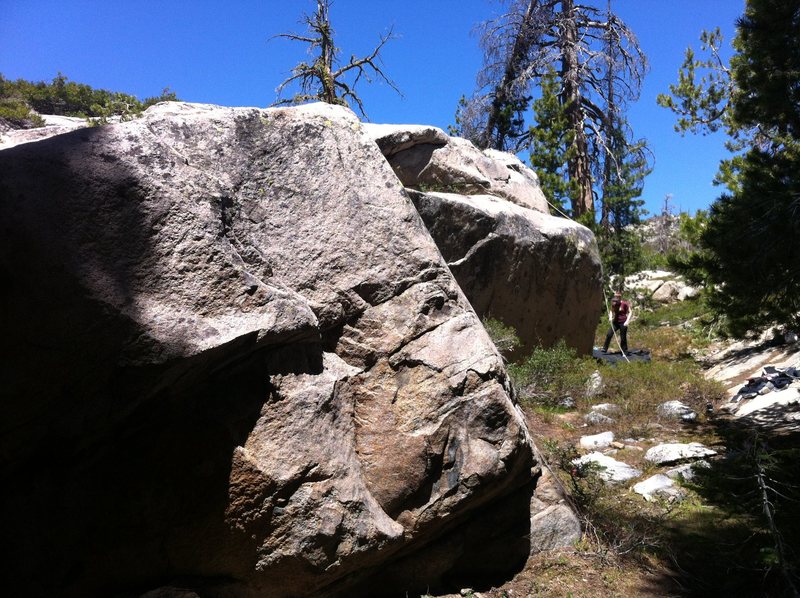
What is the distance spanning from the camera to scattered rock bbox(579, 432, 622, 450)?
25.0 ft

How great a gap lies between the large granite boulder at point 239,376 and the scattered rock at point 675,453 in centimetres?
317

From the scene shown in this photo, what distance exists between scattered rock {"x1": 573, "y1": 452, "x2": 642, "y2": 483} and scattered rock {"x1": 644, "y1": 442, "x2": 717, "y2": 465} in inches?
12.8

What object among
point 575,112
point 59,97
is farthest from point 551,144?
point 59,97

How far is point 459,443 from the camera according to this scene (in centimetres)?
381

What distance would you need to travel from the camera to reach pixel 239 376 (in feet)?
11.0

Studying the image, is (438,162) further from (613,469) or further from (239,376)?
(239,376)

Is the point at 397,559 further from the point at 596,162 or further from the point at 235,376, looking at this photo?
the point at 596,162

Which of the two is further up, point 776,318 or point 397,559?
point 776,318

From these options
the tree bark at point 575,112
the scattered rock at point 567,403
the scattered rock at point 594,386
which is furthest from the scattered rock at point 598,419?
the tree bark at point 575,112

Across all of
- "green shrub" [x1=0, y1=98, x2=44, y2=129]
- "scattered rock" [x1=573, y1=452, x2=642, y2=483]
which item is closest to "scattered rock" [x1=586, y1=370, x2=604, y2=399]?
"scattered rock" [x1=573, y1=452, x2=642, y2=483]

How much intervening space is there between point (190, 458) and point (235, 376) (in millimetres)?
454

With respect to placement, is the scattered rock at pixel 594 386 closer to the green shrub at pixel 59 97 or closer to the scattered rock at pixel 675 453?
the scattered rock at pixel 675 453

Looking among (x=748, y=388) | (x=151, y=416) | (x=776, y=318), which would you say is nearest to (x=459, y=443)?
(x=151, y=416)

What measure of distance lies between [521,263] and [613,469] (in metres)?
3.28
